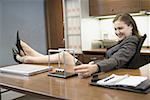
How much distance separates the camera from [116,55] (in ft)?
4.88

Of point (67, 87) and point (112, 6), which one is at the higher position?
point (112, 6)

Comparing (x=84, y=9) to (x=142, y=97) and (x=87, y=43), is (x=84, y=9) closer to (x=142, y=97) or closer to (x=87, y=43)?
(x=87, y=43)

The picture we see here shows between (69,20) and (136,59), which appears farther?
(69,20)

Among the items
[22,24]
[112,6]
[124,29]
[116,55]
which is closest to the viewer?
[116,55]

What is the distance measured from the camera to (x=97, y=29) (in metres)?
4.19

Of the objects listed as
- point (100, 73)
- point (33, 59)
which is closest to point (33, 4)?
point (33, 59)

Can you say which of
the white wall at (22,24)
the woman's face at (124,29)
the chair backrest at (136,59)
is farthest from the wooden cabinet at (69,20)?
the chair backrest at (136,59)

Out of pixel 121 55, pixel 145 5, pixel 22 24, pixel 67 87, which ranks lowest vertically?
pixel 67 87

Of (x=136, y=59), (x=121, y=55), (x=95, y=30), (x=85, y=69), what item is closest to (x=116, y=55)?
(x=121, y=55)

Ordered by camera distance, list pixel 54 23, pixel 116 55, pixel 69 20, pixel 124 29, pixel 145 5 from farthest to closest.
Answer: pixel 54 23 < pixel 69 20 < pixel 145 5 < pixel 124 29 < pixel 116 55

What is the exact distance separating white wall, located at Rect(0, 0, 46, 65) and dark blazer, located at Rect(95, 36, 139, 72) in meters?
3.34

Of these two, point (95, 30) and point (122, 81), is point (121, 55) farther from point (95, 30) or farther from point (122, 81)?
point (95, 30)

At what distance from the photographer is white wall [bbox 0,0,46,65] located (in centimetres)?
445

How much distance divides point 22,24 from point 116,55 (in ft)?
11.8
